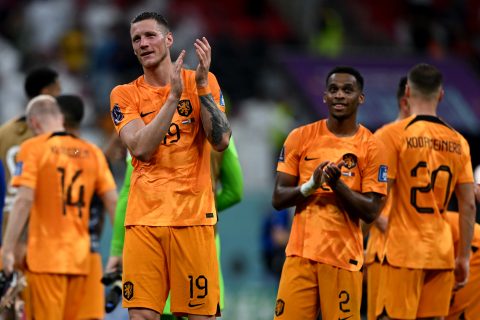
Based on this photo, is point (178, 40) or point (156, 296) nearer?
point (156, 296)

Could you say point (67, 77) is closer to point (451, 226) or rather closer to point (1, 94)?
point (1, 94)

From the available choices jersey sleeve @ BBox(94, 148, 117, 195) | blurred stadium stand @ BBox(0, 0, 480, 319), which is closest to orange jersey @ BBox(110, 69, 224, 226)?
jersey sleeve @ BBox(94, 148, 117, 195)

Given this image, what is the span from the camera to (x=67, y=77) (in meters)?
19.9

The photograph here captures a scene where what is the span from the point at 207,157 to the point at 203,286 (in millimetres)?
842

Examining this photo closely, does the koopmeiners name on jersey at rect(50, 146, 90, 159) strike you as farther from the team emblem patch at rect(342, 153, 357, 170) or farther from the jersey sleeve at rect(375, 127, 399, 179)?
the team emblem patch at rect(342, 153, 357, 170)

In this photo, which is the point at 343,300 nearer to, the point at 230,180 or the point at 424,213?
the point at 424,213

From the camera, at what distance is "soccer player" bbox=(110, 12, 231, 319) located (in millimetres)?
7484

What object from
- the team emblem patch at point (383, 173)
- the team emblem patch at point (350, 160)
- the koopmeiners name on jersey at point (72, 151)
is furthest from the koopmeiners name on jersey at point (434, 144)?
the koopmeiners name on jersey at point (72, 151)

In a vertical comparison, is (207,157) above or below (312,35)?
below

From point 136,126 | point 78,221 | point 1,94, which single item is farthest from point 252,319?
point 136,126

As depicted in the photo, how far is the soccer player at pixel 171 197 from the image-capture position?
24.6ft

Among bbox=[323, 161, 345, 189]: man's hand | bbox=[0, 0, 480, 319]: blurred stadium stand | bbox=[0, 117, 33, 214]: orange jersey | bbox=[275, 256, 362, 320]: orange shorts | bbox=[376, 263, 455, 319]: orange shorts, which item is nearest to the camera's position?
bbox=[323, 161, 345, 189]: man's hand

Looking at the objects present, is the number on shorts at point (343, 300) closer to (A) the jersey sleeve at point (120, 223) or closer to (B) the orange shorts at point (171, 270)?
(B) the orange shorts at point (171, 270)

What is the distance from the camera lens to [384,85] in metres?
17.6
